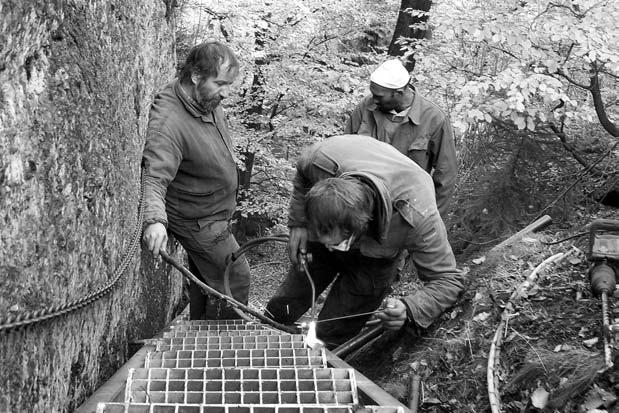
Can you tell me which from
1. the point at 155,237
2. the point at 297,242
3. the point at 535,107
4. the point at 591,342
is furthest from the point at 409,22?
the point at 591,342

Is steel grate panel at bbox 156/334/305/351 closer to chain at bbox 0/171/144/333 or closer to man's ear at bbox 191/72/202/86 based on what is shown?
chain at bbox 0/171/144/333

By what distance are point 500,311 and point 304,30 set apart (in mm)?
9171

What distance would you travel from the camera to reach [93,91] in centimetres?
381

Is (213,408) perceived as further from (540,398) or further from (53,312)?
(540,398)

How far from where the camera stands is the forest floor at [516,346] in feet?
10.3

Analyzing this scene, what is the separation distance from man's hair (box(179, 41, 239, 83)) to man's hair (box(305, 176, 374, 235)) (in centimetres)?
156

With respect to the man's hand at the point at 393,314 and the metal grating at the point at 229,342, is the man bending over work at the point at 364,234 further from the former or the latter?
the metal grating at the point at 229,342

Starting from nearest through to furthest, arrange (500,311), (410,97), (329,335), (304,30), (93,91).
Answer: (93,91), (500,311), (329,335), (410,97), (304,30)

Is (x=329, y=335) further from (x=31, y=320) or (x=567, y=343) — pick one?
(x=31, y=320)

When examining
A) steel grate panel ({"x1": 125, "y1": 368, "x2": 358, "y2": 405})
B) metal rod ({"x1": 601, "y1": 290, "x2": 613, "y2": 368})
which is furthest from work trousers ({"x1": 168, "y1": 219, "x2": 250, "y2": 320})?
metal rod ({"x1": 601, "y1": 290, "x2": 613, "y2": 368})

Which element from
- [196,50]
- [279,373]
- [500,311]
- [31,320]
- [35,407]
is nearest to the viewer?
[31,320]

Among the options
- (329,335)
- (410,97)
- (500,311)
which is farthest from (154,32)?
(500,311)

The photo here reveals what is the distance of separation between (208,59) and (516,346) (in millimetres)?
2940

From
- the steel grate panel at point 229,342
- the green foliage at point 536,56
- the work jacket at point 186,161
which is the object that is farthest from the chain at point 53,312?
the green foliage at point 536,56
